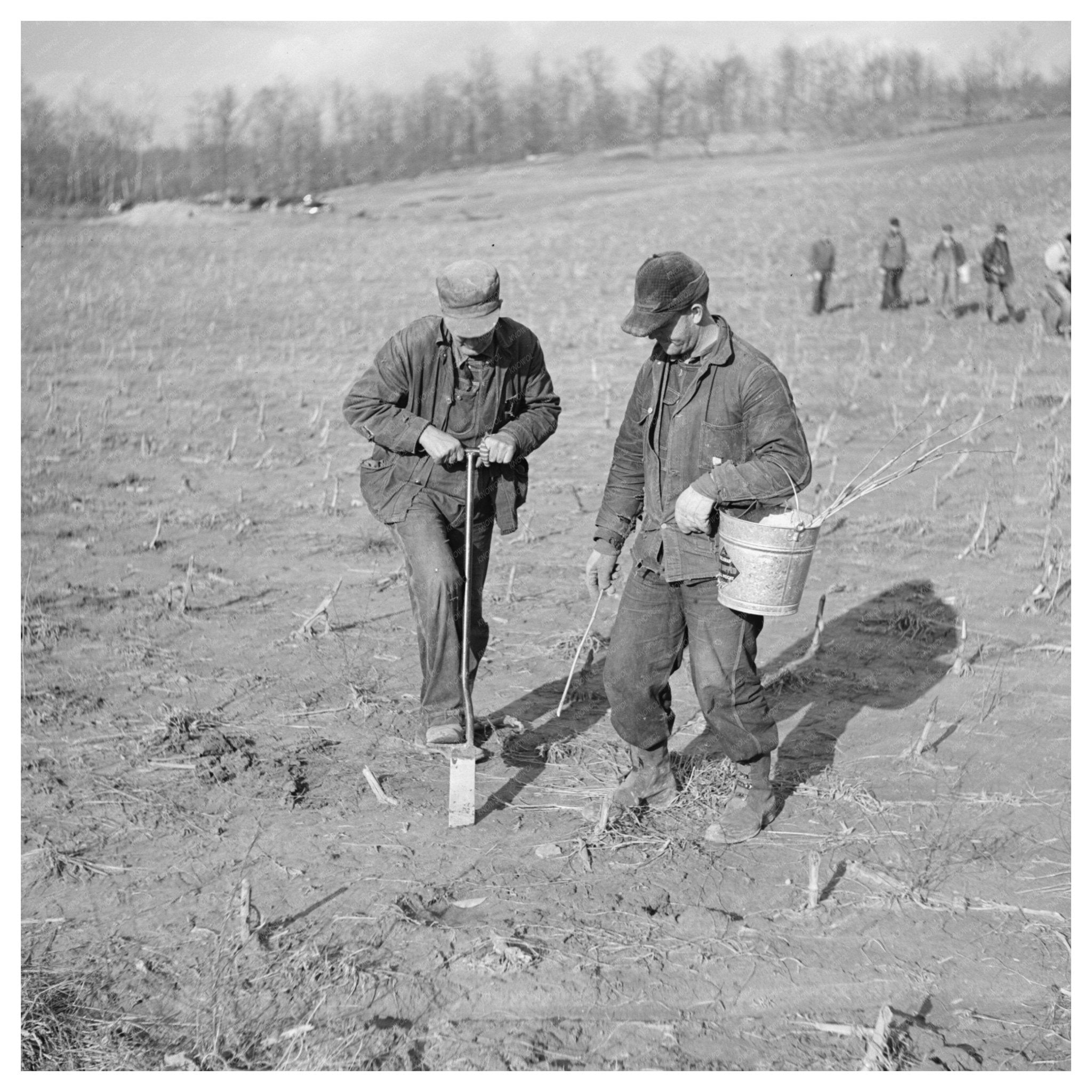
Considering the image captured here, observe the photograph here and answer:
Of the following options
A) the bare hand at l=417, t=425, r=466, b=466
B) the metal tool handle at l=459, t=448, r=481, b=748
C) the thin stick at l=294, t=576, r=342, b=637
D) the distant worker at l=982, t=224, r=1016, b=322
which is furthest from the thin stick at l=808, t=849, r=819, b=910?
the distant worker at l=982, t=224, r=1016, b=322

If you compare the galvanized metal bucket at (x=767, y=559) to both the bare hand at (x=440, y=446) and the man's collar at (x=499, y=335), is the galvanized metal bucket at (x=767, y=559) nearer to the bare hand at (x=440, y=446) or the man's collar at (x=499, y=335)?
the bare hand at (x=440, y=446)

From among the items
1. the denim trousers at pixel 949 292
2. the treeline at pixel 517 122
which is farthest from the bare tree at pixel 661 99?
the denim trousers at pixel 949 292

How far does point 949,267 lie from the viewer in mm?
19844

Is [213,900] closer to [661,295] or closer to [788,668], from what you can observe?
[661,295]

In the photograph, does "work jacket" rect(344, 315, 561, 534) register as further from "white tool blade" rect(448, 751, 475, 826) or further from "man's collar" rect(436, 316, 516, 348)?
"white tool blade" rect(448, 751, 475, 826)

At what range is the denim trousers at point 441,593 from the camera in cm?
503

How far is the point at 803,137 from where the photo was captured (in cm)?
5481

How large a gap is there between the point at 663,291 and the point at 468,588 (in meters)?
1.67

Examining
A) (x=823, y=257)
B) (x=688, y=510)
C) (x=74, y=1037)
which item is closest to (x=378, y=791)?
(x=74, y=1037)

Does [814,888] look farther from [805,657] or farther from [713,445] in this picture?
[805,657]

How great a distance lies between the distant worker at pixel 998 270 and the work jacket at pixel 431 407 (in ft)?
48.9


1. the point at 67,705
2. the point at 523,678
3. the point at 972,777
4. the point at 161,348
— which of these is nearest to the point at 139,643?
the point at 67,705
